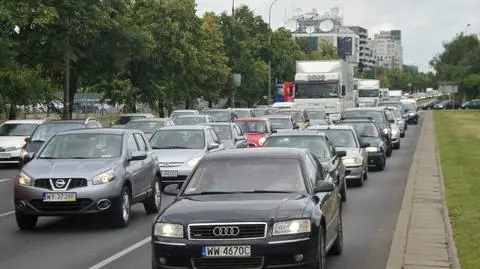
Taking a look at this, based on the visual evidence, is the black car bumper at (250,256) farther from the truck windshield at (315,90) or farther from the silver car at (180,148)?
the truck windshield at (315,90)

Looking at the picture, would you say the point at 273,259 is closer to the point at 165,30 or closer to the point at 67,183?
the point at 67,183

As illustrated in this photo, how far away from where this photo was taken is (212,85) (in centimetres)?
6184

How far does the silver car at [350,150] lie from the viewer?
64.6 ft

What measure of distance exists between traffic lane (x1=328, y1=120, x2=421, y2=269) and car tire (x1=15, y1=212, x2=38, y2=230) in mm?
4797

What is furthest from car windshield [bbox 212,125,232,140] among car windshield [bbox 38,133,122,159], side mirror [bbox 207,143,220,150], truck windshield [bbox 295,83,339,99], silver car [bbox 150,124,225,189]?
truck windshield [bbox 295,83,339,99]

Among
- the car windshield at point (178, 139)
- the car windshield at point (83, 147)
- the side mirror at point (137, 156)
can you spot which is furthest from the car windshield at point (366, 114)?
the car windshield at point (83, 147)

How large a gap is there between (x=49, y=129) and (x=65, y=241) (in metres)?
13.3

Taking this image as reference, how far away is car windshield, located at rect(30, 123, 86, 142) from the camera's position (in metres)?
23.9

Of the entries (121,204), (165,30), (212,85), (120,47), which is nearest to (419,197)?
(121,204)

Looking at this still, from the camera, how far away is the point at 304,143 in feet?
53.0

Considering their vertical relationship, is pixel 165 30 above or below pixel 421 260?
above

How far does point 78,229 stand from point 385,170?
13794mm

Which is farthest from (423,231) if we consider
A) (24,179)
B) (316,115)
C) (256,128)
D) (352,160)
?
(316,115)

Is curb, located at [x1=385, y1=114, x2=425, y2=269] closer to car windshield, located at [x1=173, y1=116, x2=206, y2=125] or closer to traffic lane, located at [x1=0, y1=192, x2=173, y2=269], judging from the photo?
traffic lane, located at [x1=0, y1=192, x2=173, y2=269]
